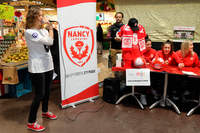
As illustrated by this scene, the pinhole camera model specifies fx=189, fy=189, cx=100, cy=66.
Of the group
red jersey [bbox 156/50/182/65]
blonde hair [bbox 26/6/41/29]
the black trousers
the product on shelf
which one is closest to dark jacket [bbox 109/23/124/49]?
red jersey [bbox 156/50/182/65]

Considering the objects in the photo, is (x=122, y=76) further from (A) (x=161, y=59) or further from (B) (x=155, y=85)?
(A) (x=161, y=59)

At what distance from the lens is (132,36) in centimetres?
325

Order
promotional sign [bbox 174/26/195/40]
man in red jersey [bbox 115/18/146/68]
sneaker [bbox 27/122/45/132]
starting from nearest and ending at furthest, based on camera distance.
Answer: sneaker [bbox 27/122/45/132] < man in red jersey [bbox 115/18/146/68] < promotional sign [bbox 174/26/195/40]

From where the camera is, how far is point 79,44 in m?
3.26

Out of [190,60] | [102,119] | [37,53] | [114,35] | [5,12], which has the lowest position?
[102,119]

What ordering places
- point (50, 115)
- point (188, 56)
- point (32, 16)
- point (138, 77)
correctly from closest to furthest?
point (32, 16) < point (50, 115) < point (138, 77) < point (188, 56)

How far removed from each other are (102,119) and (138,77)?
89cm

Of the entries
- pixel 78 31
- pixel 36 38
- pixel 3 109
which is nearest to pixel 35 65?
pixel 36 38

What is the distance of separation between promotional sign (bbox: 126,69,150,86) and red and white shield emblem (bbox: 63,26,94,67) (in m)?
0.83

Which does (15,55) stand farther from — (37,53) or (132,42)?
(132,42)

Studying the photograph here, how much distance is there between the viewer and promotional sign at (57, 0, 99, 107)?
10.0ft

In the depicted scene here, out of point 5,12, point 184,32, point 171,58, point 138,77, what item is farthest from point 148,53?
point 5,12

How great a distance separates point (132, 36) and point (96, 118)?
1.50 metres

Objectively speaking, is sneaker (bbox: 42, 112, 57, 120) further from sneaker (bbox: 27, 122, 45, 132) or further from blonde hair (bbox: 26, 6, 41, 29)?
blonde hair (bbox: 26, 6, 41, 29)
